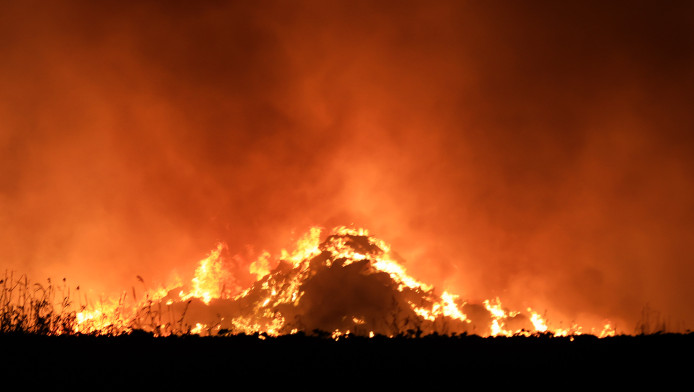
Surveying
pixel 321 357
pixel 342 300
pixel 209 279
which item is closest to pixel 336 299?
pixel 342 300

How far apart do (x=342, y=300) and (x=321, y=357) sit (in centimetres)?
1562

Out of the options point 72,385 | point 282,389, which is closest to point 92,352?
point 72,385

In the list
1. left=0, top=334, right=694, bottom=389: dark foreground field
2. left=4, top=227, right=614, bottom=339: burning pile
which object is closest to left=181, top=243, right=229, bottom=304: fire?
left=4, top=227, right=614, bottom=339: burning pile

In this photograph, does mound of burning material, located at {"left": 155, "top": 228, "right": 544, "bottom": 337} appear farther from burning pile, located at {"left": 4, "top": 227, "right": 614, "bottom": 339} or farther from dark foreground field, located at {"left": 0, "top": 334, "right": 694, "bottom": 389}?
dark foreground field, located at {"left": 0, "top": 334, "right": 694, "bottom": 389}

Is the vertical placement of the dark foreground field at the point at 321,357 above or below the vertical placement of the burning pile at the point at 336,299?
below

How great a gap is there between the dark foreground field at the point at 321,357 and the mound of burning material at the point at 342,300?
1283 cm

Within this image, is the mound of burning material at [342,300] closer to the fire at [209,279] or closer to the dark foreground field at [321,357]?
the fire at [209,279]

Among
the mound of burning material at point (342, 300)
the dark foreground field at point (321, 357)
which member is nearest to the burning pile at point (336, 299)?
the mound of burning material at point (342, 300)

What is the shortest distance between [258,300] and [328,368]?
1698 centimetres

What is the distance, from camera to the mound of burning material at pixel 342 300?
21422mm

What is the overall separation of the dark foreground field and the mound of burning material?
12828mm

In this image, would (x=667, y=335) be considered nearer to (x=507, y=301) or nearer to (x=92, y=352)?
(x=92, y=352)

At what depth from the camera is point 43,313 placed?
9.99m

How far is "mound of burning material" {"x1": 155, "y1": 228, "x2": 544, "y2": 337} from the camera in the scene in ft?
70.3
